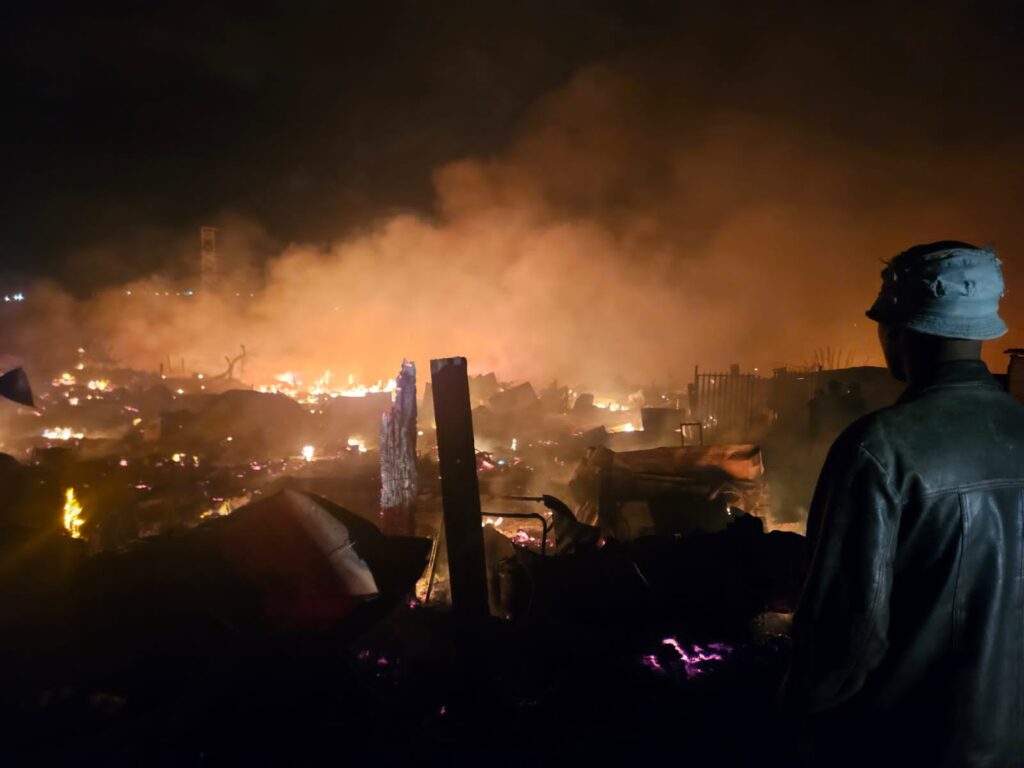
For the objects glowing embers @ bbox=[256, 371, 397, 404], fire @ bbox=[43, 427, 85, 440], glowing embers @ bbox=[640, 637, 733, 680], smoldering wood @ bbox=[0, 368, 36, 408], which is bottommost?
glowing embers @ bbox=[640, 637, 733, 680]

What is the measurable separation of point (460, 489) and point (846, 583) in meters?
2.49

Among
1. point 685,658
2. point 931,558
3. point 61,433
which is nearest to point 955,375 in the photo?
point 931,558

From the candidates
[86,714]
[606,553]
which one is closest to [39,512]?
[86,714]

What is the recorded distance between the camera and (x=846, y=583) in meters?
1.63

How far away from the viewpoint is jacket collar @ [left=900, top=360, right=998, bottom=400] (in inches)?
64.6

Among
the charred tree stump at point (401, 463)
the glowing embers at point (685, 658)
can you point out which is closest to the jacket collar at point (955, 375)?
the glowing embers at point (685, 658)

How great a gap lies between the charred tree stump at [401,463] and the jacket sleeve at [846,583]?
8.97 metres

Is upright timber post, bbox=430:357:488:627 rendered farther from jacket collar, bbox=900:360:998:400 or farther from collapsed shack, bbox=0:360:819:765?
jacket collar, bbox=900:360:998:400

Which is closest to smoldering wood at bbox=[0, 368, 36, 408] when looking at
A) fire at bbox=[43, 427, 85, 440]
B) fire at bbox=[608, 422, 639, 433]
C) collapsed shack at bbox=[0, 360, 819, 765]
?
collapsed shack at bbox=[0, 360, 819, 765]

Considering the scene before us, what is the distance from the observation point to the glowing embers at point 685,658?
4.70m

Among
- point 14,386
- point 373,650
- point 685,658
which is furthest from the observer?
point 14,386

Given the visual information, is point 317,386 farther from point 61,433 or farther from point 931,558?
point 931,558

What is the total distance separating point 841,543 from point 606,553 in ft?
15.0

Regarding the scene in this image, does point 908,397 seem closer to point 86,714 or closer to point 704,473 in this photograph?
point 86,714
